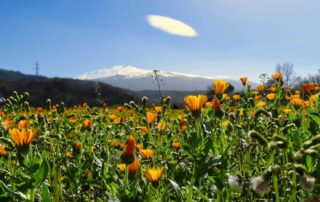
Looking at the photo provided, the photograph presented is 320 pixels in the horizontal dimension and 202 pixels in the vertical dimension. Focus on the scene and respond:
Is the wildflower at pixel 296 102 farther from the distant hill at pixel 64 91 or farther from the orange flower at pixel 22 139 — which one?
the distant hill at pixel 64 91

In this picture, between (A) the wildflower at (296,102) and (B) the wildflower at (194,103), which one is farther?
(A) the wildflower at (296,102)

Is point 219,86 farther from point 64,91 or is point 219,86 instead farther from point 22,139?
point 64,91

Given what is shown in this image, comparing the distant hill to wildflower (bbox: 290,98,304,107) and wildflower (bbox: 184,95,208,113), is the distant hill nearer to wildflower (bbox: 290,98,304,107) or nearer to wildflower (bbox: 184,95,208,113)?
wildflower (bbox: 290,98,304,107)

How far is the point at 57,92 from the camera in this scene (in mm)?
42344

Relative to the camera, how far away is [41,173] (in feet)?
8.09

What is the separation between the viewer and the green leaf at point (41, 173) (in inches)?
96.0

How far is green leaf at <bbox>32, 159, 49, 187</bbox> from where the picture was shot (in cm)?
244

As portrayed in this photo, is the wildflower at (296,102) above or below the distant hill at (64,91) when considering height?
above

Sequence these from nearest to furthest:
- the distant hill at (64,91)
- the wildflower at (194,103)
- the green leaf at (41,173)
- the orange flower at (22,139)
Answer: the green leaf at (41,173) < the orange flower at (22,139) < the wildflower at (194,103) < the distant hill at (64,91)

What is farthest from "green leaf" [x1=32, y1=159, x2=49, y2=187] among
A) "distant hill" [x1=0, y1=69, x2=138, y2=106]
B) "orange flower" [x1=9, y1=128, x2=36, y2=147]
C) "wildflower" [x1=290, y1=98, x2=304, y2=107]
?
"distant hill" [x1=0, y1=69, x2=138, y2=106]

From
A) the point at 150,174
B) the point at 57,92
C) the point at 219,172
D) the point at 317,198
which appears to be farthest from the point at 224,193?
the point at 57,92

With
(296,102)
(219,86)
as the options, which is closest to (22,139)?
(219,86)

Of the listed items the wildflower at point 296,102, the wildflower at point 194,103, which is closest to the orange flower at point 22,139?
the wildflower at point 194,103

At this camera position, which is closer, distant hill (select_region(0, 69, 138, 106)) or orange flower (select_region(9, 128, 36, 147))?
orange flower (select_region(9, 128, 36, 147))
